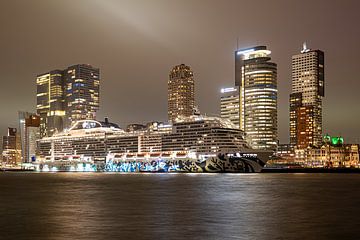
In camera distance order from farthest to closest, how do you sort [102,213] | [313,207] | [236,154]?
[236,154] < [313,207] < [102,213]

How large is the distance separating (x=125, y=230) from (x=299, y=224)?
1324cm

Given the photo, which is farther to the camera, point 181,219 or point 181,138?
point 181,138

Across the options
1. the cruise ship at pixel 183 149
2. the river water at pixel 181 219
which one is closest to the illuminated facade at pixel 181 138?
the cruise ship at pixel 183 149

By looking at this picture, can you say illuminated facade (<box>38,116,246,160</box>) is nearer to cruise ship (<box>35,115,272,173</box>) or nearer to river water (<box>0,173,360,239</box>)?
cruise ship (<box>35,115,272,173</box>)

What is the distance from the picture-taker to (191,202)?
185 feet

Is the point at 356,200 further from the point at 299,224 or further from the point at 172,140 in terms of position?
the point at 172,140

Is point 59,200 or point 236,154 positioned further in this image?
point 236,154

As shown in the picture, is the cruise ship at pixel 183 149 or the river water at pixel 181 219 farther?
the cruise ship at pixel 183 149

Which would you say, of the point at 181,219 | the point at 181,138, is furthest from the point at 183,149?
the point at 181,219

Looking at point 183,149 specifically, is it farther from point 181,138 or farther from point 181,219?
point 181,219

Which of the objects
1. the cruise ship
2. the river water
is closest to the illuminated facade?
the cruise ship

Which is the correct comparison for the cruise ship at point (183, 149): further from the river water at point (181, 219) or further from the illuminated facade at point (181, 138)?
the river water at point (181, 219)

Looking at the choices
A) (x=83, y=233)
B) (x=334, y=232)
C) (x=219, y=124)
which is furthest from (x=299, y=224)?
(x=219, y=124)

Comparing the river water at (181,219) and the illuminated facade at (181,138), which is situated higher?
the illuminated facade at (181,138)
